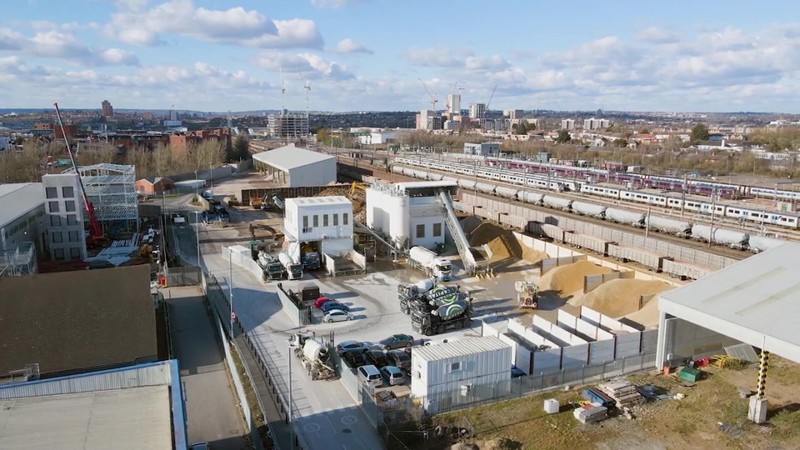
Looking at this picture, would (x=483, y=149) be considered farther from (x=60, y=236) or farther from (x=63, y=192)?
(x=60, y=236)

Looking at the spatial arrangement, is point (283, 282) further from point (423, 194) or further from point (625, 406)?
point (625, 406)

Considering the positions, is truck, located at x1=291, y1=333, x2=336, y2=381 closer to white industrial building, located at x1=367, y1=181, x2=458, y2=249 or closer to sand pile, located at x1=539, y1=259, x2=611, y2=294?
sand pile, located at x1=539, y1=259, x2=611, y2=294

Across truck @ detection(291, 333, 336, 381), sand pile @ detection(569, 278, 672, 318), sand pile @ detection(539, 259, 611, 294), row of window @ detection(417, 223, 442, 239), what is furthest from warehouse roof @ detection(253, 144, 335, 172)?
truck @ detection(291, 333, 336, 381)

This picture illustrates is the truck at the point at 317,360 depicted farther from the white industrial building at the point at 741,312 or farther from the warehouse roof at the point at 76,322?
the white industrial building at the point at 741,312

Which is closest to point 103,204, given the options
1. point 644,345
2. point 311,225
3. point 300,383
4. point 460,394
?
point 311,225

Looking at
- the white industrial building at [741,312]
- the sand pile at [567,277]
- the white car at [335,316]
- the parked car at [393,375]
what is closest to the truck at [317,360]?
the parked car at [393,375]

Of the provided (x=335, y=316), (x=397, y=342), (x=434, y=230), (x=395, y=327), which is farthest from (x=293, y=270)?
(x=397, y=342)
